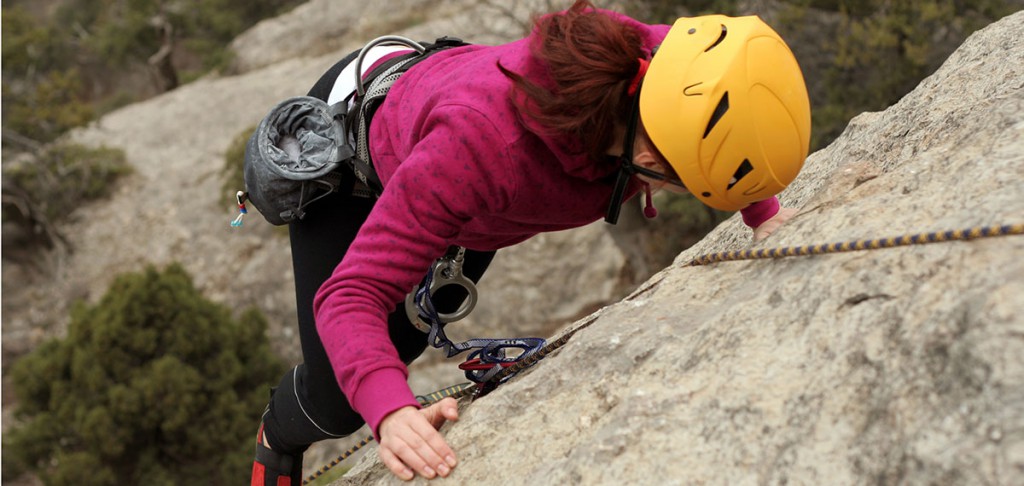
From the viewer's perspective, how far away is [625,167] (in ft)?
7.21

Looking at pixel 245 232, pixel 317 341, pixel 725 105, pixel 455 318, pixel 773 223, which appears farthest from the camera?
pixel 245 232

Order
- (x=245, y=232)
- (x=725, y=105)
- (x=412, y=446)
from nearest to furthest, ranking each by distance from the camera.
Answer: (x=725, y=105) < (x=412, y=446) < (x=245, y=232)

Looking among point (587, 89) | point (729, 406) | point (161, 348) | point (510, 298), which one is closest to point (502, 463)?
point (729, 406)

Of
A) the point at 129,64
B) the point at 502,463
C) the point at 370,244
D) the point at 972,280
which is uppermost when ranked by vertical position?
the point at 972,280

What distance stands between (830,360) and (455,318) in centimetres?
130

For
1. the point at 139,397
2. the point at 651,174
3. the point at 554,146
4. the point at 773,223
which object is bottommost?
the point at 139,397

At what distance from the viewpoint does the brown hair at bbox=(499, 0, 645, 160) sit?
2.05 m

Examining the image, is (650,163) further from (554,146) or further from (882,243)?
(882,243)

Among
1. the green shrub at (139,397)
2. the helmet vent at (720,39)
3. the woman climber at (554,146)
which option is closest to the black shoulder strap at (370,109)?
the woman climber at (554,146)

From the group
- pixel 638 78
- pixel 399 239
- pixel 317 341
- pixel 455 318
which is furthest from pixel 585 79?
pixel 317 341

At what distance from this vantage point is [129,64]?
23391 millimetres

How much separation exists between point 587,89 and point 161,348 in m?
7.09

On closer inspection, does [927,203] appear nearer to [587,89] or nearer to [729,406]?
[729,406]

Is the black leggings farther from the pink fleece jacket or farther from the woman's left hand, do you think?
the woman's left hand
